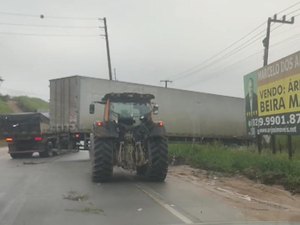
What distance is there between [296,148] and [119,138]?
34.8 feet

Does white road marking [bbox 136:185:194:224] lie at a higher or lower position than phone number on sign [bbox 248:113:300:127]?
lower

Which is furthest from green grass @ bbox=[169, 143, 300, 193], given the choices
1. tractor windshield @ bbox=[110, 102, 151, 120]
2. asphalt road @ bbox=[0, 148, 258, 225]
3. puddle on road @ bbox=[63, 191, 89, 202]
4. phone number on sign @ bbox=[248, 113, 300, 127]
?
puddle on road @ bbox=[63, 191, 89, 202]

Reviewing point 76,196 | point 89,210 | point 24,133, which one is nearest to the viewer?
point 89,210

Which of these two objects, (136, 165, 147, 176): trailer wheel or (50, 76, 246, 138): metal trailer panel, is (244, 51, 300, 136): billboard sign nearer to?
(136, 165, 147, 176): trailer wheel

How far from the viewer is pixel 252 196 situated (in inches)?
529

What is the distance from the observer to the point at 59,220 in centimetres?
1007

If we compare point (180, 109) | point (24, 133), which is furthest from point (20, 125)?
point (180, 109)

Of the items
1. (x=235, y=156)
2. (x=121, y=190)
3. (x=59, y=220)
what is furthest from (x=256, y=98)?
(x=59, y=220)

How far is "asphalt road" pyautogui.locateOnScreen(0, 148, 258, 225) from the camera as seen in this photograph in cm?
1016

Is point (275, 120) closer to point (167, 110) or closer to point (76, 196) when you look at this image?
point (76, 196)

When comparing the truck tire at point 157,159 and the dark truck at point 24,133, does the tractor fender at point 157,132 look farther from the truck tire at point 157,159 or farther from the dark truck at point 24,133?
the dark truck at point 24,133

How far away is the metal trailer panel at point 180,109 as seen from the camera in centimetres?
3038

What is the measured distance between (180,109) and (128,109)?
56.0 feet

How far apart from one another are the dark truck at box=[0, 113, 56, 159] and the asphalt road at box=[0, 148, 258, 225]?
47.6 ft
